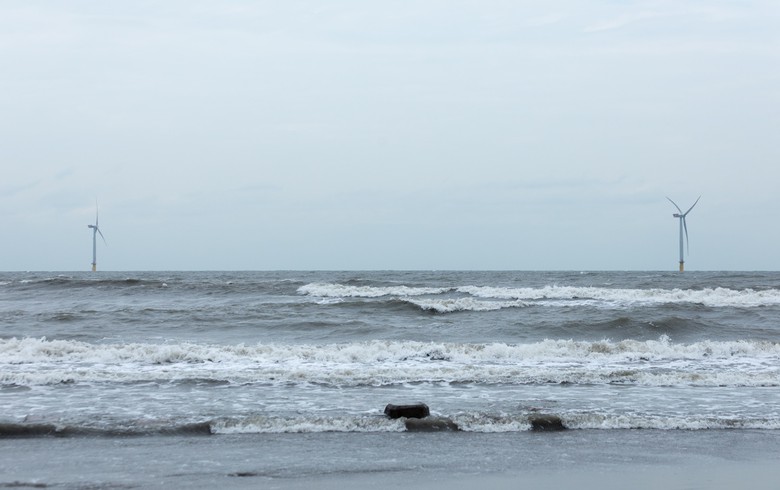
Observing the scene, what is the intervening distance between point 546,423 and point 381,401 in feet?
9.26

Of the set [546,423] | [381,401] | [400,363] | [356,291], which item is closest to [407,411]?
[381,401]

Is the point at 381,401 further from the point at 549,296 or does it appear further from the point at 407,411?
the point at 549,296

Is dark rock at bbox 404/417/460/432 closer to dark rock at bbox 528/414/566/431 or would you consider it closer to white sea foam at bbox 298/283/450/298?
dark rock at bbox 528/414/566/431

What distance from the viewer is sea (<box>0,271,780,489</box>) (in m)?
7.98

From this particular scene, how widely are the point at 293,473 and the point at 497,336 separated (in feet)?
48.7

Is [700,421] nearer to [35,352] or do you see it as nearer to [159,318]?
[35,352]

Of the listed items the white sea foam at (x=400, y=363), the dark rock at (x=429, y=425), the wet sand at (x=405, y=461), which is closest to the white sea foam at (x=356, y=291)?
the white sea foam at (x=400, y=363)

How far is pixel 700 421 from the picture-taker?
33.9ft

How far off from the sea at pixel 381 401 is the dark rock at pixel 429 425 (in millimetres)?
27

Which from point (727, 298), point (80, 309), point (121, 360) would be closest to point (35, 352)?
point (121, 360)

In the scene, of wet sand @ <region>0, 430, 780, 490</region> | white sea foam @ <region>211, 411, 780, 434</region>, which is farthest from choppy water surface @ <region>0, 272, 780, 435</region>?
wet sand @ <region>0, 430, 780, 490</region>

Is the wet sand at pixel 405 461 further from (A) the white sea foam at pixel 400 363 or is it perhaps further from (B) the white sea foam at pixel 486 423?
(A) the white sea foam at pixel 400 363

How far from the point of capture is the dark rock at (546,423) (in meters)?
10.1

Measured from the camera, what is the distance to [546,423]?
33.4 ft
